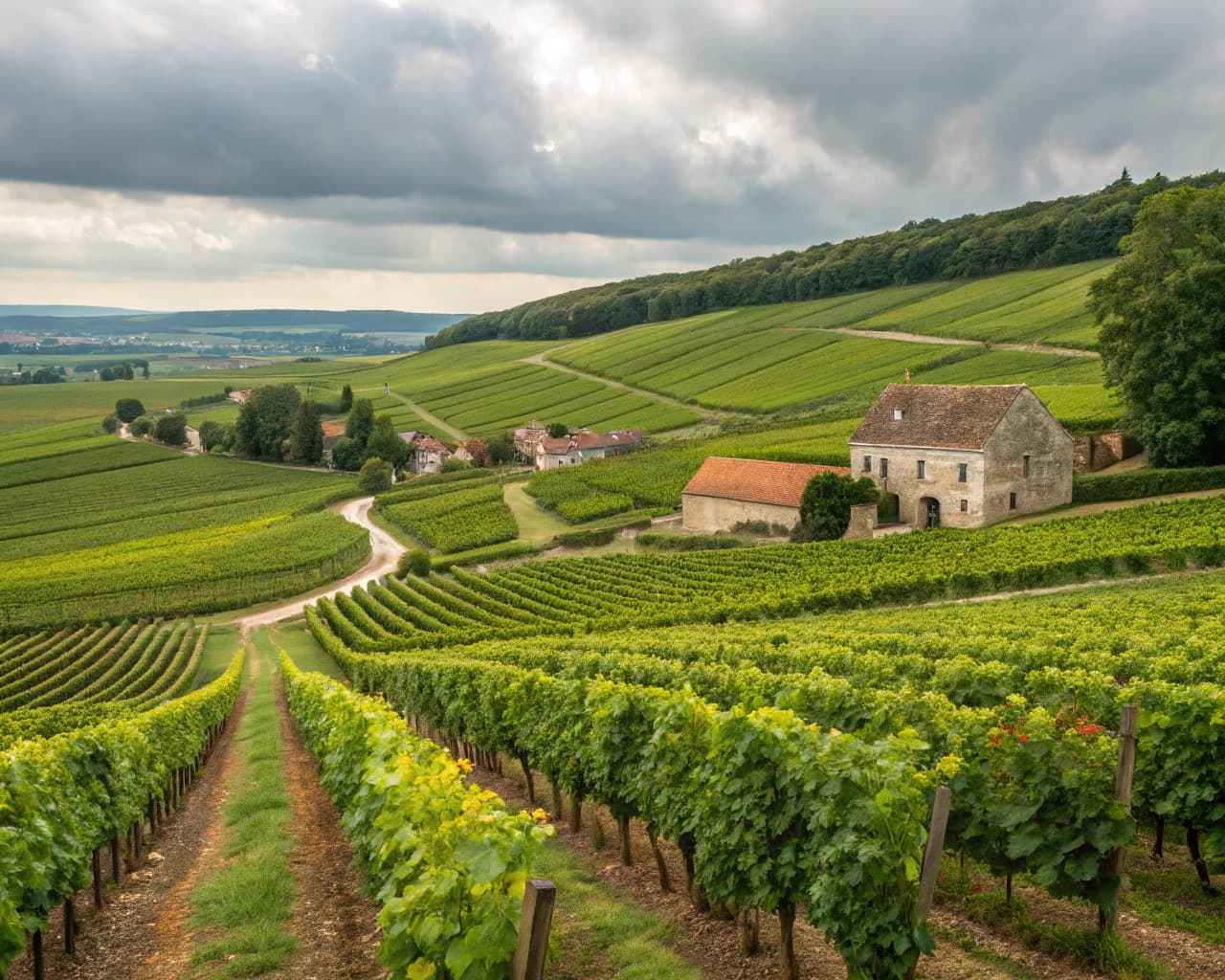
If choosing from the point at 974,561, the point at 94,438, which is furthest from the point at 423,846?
the point at 94,438

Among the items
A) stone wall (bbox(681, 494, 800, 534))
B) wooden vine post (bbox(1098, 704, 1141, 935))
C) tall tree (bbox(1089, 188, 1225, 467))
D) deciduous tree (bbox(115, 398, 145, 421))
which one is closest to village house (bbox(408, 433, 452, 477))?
stone wall (bbox(681, 494, 800, 534))

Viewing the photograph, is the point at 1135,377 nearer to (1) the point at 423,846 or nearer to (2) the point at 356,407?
(1) the point at 423,846

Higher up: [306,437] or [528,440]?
[306,437]

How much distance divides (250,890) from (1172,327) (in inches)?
1901

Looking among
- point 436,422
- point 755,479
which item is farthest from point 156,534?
point 436,422

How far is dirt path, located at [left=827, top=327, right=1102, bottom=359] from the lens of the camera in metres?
87.5

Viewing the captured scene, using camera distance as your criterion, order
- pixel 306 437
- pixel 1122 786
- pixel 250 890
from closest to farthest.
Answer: pixel 1122 786, pixel 250 890, pixel 306 437

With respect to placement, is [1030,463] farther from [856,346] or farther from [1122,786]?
[856,346]

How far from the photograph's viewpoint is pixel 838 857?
781 cm

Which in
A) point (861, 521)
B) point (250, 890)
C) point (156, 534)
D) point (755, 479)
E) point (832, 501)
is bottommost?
point (156, 534)

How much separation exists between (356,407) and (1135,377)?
85131 mm

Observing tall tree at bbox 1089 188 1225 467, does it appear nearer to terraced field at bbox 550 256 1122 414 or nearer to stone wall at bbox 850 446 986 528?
stone wall at bbox 850 446 986 528

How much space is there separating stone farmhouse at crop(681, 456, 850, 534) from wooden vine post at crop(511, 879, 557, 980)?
163ft

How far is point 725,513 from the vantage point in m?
61.3
